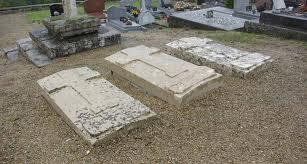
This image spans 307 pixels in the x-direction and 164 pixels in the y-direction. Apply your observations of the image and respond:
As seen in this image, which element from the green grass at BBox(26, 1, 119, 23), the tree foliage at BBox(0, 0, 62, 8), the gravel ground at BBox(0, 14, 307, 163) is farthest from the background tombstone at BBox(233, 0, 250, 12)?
the tree foliage at BBox(0, 0, 62, 8)

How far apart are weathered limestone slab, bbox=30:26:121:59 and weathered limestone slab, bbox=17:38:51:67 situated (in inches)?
4.9

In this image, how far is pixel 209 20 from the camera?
1055 centimetres

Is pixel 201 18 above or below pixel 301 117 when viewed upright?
above

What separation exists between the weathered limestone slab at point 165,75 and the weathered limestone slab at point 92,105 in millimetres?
548

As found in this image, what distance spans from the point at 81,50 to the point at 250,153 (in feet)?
16.9

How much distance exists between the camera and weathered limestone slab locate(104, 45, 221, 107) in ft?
16.4

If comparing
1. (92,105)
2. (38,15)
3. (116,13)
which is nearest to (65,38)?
(92,105)

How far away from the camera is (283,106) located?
16.2 ft

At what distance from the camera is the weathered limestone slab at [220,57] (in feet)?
19.2

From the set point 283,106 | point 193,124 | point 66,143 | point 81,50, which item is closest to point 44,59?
point 81,50

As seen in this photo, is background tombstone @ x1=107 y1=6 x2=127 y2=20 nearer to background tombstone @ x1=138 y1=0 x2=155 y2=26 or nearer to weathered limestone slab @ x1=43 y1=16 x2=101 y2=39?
background tombstone @ x1=138 y1=0 x2=155 y2=26

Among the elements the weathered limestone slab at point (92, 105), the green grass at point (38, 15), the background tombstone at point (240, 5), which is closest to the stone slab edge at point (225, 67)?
the weathered limestone slab at point (92, 105)

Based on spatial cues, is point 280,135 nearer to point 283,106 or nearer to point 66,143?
point 283,106

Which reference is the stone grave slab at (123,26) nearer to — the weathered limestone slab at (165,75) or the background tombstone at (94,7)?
the background tombstone at (94,7)
